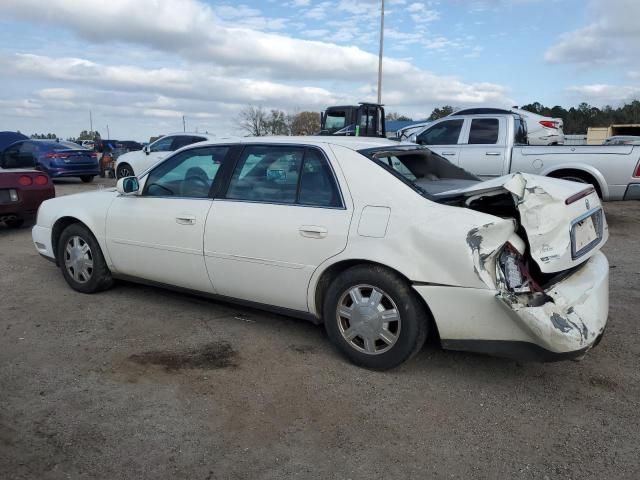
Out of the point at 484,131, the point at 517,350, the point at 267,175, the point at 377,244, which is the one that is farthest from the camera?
the point at 484,131

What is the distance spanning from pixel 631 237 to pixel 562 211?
6200mm

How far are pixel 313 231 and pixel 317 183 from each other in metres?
0.38

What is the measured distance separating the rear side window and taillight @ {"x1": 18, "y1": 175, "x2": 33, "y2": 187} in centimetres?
549

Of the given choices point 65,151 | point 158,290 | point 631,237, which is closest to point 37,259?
point 158,290

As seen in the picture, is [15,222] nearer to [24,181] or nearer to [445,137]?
[24,181]

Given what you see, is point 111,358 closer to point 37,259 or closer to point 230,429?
point 230,429

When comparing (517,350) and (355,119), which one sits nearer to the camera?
(517,350)

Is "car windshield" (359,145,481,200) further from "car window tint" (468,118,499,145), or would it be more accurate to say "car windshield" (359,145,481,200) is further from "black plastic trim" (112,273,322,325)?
"car window tint" (468,118,499,145)

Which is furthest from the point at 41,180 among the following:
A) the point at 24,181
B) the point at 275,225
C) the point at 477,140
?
the point at 477,140

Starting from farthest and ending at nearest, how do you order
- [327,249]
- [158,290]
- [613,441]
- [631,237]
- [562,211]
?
[631,237] → [158,290] → [327,249] → [562,211] → [613,441]

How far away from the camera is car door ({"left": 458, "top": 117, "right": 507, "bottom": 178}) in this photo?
30.9 ft

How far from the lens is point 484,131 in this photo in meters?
9.73

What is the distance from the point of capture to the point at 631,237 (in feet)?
27.8

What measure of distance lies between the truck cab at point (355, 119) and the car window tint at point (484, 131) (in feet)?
25.3
